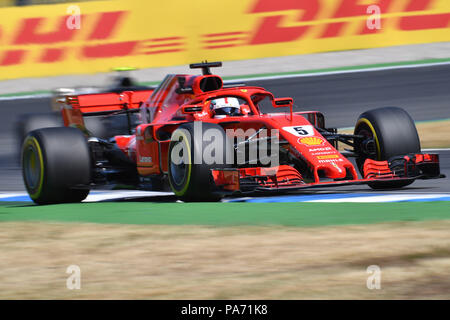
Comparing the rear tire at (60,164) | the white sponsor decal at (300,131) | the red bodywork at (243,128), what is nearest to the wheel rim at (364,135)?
the red bodywork at (243,128)

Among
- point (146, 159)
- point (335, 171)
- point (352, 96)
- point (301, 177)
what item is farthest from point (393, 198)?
point (352, 96)

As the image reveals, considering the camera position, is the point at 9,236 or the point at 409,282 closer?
the point at 409,282

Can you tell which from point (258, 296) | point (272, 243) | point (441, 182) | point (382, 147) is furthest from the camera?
point (441, 182)

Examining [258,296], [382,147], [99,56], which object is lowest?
[258,296]

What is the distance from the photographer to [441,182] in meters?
10.3

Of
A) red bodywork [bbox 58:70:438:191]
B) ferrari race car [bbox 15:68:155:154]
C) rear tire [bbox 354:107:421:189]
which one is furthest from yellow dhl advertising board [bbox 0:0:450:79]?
rear tire [bbox 354:107:421:189]

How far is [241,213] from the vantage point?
803cm

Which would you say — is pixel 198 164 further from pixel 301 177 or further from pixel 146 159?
pixel 146 159

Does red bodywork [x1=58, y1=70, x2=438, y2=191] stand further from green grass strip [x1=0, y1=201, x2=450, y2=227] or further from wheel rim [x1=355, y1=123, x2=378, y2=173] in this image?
wheel rim [x1=355, y1=123, x2=378, y2=173]

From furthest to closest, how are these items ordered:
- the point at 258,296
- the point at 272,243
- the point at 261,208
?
the point at 261,208 → the point at 272,243 → the point at 258,296

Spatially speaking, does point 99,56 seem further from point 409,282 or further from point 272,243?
point 409,282

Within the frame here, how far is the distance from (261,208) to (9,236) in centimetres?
224

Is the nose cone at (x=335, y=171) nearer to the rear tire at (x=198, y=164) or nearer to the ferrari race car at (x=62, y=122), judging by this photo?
the rear tire at (x=198, y=164)

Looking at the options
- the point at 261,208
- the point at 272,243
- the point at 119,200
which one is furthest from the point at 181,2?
the point at 272,243
